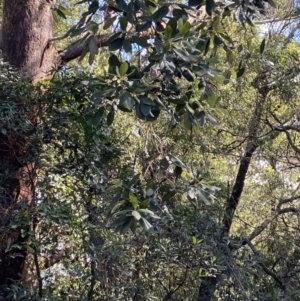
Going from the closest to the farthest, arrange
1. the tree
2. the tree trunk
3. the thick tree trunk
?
1. the tree
2. the tree trunk
3. the thick tree trunk

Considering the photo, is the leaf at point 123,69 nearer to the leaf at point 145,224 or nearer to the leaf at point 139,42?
the leaf at point 139,42

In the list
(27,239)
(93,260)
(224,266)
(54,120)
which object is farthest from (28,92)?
(224,266)

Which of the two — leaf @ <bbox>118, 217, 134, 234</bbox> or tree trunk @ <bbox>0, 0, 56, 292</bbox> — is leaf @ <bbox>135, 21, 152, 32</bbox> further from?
tree trunk @ <bbox>0, 0, 56, 292</bbox>

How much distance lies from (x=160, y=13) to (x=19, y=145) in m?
1.70

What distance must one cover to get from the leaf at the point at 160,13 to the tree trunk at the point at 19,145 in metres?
1.50

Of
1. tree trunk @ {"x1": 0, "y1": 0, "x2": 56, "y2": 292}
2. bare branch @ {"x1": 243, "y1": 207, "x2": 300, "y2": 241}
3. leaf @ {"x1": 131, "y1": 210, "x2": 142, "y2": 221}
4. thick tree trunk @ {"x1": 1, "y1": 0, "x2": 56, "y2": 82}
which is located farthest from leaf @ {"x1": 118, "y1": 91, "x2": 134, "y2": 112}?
bare branch @ {"x1": 243, "y1": 207, "x2": 300, "y2": 241}

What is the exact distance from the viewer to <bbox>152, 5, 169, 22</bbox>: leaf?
2.08 metres

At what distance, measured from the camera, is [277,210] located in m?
5.02

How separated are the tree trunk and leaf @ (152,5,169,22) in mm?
1496

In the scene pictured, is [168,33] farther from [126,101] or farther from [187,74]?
[126,101]

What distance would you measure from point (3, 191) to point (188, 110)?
64.2 inches

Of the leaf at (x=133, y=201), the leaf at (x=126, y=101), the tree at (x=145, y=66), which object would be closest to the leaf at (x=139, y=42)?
the tree at (x=145, y=66)

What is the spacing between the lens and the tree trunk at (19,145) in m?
3.11

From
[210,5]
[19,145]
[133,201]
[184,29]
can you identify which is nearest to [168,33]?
[184,29]
